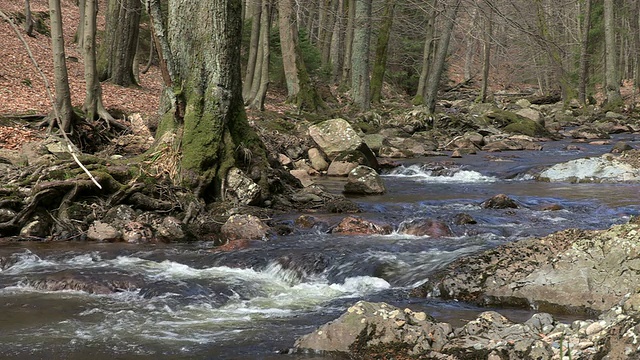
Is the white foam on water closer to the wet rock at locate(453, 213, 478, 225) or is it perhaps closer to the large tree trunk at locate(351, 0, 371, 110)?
the wet rock at locate(453, 213, 478, 225)

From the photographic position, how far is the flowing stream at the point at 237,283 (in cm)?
465

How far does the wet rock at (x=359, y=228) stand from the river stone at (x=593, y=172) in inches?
247

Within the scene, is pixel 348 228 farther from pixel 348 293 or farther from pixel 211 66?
pixel 211 66

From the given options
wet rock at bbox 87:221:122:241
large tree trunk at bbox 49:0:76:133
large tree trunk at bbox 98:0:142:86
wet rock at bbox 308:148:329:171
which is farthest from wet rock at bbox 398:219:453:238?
large tree trunk at bbox 98:0:142:86

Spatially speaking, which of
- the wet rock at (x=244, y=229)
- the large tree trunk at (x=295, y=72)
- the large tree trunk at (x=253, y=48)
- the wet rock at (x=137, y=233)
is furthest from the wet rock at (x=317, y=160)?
the wet rock at (x=137, y=233)

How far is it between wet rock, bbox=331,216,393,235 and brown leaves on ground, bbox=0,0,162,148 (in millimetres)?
6569

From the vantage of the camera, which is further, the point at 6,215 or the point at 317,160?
the point at 317,160

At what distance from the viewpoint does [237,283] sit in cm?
643

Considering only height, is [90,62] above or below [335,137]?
above

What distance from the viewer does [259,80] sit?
67.9 feet

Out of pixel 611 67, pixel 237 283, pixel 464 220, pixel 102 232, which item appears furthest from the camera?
pixel 611 67

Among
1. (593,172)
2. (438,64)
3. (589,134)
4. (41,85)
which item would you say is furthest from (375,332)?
(589,134)

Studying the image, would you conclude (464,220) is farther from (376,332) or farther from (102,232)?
(376,332)

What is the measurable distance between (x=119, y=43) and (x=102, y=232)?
1316 cm
